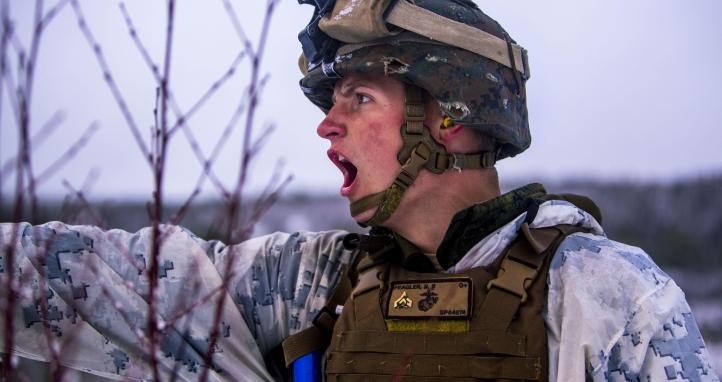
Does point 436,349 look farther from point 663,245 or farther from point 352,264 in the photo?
point 663,245

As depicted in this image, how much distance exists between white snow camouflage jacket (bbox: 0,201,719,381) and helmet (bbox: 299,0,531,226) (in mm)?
309

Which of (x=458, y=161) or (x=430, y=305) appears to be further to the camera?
(x=458, y=161)

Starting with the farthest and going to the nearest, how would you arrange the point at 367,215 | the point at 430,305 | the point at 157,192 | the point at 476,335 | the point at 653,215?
the point at 653,215 → the point at 367,215 → the point at 430,305 → the point at 476,335 → the point at 157,192

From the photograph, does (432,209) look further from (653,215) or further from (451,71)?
(653,215)

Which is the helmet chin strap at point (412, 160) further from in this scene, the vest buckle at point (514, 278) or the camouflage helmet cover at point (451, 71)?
the vest buckle at point (514, 278)

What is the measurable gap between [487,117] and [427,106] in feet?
0.67

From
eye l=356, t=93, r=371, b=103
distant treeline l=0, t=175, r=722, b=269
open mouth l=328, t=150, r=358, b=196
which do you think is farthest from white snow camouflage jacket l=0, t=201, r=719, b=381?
distant treeline l=0, t=175, r=722, b=269

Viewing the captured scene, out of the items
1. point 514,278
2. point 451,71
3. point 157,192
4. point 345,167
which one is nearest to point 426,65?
point 451,71

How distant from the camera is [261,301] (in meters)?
2.89

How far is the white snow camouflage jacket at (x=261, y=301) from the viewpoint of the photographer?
2248 mm

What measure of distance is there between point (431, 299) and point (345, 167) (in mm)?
563

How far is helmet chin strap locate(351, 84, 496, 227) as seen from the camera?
2.70 meters

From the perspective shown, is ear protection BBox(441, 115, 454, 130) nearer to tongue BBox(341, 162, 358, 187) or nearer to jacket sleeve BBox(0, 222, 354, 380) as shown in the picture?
tongue BBox(341, 162, 358, 187)

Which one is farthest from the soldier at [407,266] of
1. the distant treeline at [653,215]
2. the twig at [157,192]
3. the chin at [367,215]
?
the distant treeline at [653,215]
